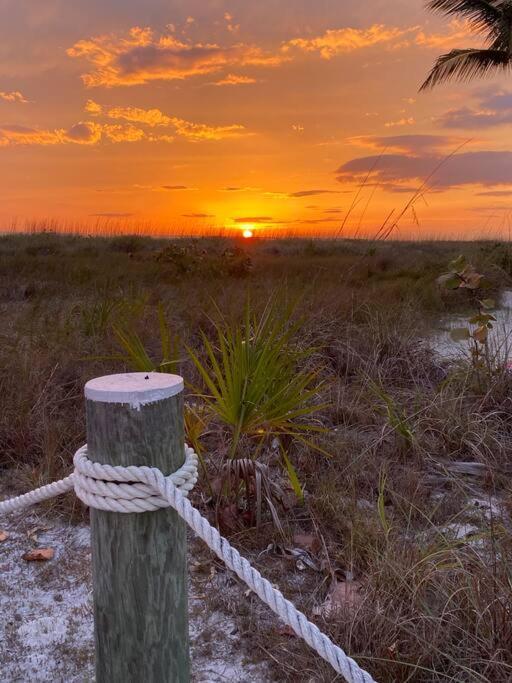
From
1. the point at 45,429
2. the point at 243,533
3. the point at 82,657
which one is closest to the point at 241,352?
the point at 243,533

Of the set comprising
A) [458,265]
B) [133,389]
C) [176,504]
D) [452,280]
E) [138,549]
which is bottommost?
[138,549]

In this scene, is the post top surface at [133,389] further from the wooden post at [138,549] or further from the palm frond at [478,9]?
the palm frond at [478,9]

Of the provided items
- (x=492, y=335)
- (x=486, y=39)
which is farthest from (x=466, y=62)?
(x=492, y=335)

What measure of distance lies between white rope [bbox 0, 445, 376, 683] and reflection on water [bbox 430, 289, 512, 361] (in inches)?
164

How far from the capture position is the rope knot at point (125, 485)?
1.37 meters

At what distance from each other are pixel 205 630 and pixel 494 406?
3.02 m

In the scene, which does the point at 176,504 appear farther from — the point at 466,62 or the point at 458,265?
the point at 466,62

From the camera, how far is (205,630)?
241 centimetres

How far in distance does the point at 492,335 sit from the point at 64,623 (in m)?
5.44

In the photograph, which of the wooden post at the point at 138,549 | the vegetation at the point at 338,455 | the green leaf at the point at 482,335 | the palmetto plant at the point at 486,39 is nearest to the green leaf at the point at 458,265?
the vegetation at the point at 338,455

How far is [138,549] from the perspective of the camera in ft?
4.71

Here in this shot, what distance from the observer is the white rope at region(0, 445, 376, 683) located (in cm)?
130

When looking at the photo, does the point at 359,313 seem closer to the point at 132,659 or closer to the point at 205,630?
the point at 205,630

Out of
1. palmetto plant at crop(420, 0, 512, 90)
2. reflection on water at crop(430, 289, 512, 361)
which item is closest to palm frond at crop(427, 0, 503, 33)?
palmetto plant at crop(420, 0, 512, 90)
